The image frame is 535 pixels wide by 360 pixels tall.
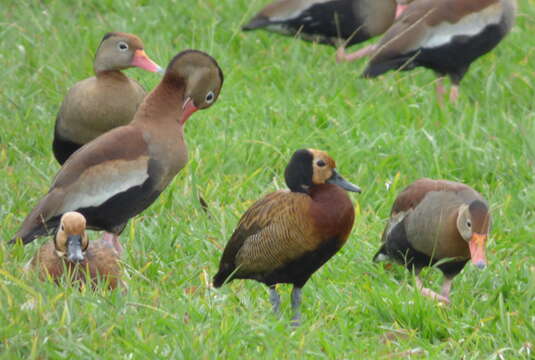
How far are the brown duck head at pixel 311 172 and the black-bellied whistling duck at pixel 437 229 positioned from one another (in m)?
0.73

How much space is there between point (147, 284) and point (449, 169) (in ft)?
8.50

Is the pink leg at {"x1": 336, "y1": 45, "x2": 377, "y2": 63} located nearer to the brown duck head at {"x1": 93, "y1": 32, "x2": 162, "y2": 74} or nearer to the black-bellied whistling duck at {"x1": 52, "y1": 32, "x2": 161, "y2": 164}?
the brown duck head at {"x1": 93, "y1": 32, "x2": 162, "y2": 74}

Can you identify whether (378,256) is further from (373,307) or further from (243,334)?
(243,334)

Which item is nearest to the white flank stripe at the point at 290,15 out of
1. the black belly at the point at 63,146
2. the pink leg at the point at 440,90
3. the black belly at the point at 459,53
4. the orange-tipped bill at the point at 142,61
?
the black belly at the point at 459,53

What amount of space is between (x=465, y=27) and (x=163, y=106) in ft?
11.3

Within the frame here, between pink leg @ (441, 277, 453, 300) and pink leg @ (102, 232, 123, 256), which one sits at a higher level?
pink leg @ (102, 232, 123, 256)

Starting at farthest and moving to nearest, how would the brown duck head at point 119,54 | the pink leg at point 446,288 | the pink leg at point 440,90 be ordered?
the pink leg at point 440,90, the brown duck head at point 119,54, the pink leg at point 446,288

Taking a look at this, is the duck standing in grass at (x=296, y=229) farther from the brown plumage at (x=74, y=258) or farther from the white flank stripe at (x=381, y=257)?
the white flank stripe at (x=381, y=257)

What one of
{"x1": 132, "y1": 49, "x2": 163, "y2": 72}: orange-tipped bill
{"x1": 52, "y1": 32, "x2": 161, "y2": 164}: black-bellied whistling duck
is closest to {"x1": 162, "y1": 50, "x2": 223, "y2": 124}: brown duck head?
{"x1": 52, "y1": 32, "x2": 161, "y2": 164}: black-bellied whistling duck

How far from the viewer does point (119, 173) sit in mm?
5746

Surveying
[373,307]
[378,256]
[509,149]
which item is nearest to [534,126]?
[509,149]

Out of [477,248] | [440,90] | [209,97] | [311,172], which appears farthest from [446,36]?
[311,172]

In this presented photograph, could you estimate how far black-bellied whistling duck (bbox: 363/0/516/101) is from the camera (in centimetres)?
851

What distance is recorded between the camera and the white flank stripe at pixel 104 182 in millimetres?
5734
